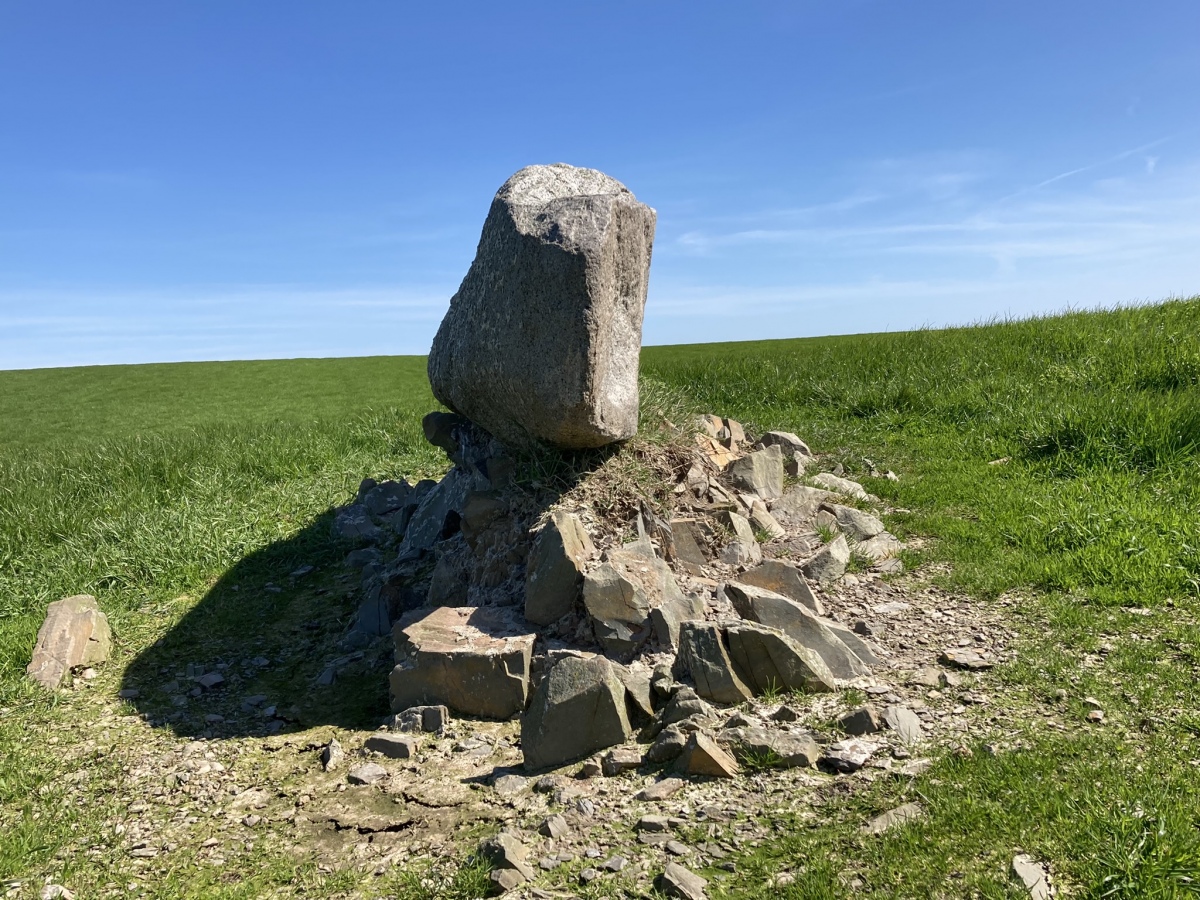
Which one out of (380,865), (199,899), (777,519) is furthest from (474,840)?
(777,519)

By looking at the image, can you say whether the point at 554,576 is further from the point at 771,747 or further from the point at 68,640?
the point at 68,640

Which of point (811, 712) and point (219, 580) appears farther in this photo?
point (219, 580)

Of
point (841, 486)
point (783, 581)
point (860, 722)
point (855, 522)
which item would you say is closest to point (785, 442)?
point (841, 486)

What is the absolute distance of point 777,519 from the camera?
6754mm

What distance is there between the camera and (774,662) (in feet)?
14.7

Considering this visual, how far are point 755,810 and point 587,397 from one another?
2.58m

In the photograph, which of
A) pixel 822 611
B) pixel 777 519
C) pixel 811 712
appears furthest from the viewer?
pixel 777 519

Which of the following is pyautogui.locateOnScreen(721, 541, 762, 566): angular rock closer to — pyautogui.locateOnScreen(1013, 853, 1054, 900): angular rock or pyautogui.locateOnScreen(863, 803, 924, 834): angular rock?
pyautogui.locateOnScreen(863, 803, 924, 834): angular rock

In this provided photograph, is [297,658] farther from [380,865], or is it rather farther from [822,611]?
[822,611]

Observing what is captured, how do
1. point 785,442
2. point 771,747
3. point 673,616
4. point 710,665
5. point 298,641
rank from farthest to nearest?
point 785,442 < point 298,641 < point 673,616 < point 710,665 < point 771,747

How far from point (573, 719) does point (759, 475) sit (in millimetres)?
3324

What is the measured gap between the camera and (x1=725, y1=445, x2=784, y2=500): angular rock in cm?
692

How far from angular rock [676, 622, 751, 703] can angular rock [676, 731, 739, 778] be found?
0.52m

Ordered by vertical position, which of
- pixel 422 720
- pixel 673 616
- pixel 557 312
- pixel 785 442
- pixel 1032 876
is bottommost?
pixel 422 720
